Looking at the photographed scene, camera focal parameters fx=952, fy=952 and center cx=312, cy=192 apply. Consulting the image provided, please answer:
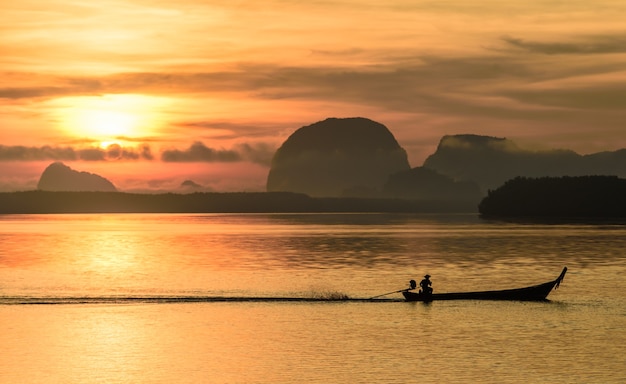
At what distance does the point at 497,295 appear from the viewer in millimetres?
75188

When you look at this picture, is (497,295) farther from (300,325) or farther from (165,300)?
(165,300)

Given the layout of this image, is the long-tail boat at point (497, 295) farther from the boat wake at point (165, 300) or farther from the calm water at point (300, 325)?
the boat wake at point (165, 300)

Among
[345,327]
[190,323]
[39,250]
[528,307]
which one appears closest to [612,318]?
[528,307]

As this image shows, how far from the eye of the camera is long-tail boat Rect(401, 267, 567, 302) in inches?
2936

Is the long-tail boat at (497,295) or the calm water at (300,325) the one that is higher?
the long-tail boat at (497,295)

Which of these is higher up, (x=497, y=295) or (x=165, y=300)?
(x=497, y=295)

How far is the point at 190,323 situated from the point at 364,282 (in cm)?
3416

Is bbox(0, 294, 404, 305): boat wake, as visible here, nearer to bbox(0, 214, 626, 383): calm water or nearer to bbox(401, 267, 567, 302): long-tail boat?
bbox(0, 214, 626, 383): calm water

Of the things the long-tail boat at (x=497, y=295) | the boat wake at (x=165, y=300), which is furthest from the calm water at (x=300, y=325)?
the long-tail boat at (x=497, y=295)

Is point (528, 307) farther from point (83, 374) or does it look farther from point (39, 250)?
point (39, 250)

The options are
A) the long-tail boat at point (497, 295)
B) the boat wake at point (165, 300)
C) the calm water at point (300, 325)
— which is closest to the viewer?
the calm water at point (300, 325)

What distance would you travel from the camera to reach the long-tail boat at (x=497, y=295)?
74562mm

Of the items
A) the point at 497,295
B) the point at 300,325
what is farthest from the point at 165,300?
the point at 497,295

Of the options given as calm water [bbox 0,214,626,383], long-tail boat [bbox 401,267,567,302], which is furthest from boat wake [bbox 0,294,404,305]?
long-tail boat [bbox 401,267,567,302]
